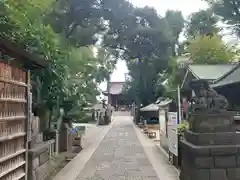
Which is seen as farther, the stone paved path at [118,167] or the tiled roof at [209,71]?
the tiled roof at [209,71]

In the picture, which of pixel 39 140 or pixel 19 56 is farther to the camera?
pixel 39 140

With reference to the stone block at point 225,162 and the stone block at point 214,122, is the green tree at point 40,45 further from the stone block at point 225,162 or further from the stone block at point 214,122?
the stone block at point 225,162

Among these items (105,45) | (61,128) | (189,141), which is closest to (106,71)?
(105,45)

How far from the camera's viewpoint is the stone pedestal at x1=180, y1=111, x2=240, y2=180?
5.36 m

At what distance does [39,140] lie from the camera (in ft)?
21.3

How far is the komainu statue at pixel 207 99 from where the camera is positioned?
220 inches

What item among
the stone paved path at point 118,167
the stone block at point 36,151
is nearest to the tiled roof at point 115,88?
the stone paved path at point 118,167

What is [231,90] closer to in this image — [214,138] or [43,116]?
[214,138]

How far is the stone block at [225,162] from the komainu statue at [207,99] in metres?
0.94

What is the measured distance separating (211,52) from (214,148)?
57.1ft

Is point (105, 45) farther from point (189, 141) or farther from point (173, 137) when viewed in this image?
point (189, 141)

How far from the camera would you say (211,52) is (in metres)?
21.4

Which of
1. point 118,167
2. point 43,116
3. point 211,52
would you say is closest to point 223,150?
point 118,167

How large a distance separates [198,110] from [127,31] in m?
20.2
